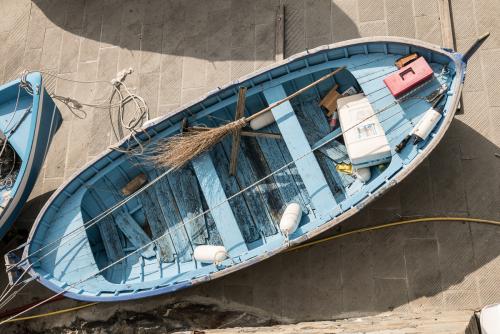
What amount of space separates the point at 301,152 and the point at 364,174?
1.05 m

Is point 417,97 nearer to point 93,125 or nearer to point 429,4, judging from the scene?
point 429,4

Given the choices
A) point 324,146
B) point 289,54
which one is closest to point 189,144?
point 324,146

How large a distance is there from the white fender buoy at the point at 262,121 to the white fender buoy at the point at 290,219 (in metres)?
1.53

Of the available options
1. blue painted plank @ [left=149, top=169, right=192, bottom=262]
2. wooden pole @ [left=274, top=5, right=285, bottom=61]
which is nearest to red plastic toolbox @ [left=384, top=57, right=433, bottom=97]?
wooden pole @ [left=274, top=5, right=285, bottom=61]

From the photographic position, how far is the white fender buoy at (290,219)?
786 centimetres

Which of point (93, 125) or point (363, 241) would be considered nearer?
point (363, 241)

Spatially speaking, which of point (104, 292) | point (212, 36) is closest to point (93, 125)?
point (212, 36)

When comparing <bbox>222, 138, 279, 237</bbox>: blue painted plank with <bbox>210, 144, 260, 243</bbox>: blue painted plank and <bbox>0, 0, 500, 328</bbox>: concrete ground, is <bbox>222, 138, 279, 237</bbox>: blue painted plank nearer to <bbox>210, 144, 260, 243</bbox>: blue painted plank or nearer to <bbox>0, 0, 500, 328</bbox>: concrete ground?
<bbox>210, 144, 260, 243</bbox>: blue painted plank

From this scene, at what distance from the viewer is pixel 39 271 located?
8516 millimetres

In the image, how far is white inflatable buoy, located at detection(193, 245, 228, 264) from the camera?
8.05m

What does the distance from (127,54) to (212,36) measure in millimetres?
1910

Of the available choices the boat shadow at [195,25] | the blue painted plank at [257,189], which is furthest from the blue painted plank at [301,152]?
the boat shadow at [195,25]

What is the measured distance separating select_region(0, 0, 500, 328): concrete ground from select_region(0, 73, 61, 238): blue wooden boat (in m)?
1.14

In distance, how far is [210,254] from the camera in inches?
319
